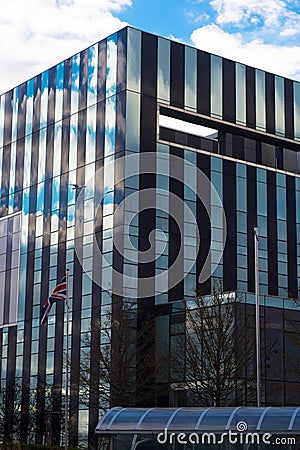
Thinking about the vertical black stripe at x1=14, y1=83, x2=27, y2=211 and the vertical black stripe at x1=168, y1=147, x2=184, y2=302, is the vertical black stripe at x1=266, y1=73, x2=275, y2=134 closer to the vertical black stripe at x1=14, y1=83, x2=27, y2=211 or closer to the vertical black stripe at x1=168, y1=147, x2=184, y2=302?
the vertical black stripe at x1=168, y1=147, x2=184, y2=302

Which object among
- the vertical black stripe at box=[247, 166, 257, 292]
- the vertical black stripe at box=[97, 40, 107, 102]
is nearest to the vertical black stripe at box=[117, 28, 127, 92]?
the vertical black stripe at box=[97, 40, 107, 102]

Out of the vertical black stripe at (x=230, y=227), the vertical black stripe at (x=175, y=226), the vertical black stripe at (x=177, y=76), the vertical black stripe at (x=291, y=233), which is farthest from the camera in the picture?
the vertical black stripe at (x=291, y=233)

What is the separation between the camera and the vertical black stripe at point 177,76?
60.3 m

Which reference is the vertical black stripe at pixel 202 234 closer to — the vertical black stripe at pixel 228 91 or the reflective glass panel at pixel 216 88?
the reflective glass panel at pixel 216 88

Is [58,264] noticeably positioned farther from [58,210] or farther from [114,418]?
[114,418]

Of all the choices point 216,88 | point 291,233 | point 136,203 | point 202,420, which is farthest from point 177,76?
point 202,420

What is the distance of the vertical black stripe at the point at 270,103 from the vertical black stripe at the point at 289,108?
1298 mm

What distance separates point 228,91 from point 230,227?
9.93 m

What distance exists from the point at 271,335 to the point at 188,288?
30.1 ft

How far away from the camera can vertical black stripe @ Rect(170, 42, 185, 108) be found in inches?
2375

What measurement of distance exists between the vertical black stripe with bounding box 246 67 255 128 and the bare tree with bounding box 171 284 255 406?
18.9m

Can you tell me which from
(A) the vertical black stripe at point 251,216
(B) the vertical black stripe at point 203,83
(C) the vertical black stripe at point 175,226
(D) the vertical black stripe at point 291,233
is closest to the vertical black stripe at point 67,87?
(C) the vertical black stripe at point 175,226

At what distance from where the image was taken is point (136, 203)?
5634 centimetres

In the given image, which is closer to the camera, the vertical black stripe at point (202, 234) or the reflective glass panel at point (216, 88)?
the vertical black stripe at point (202, 234)
